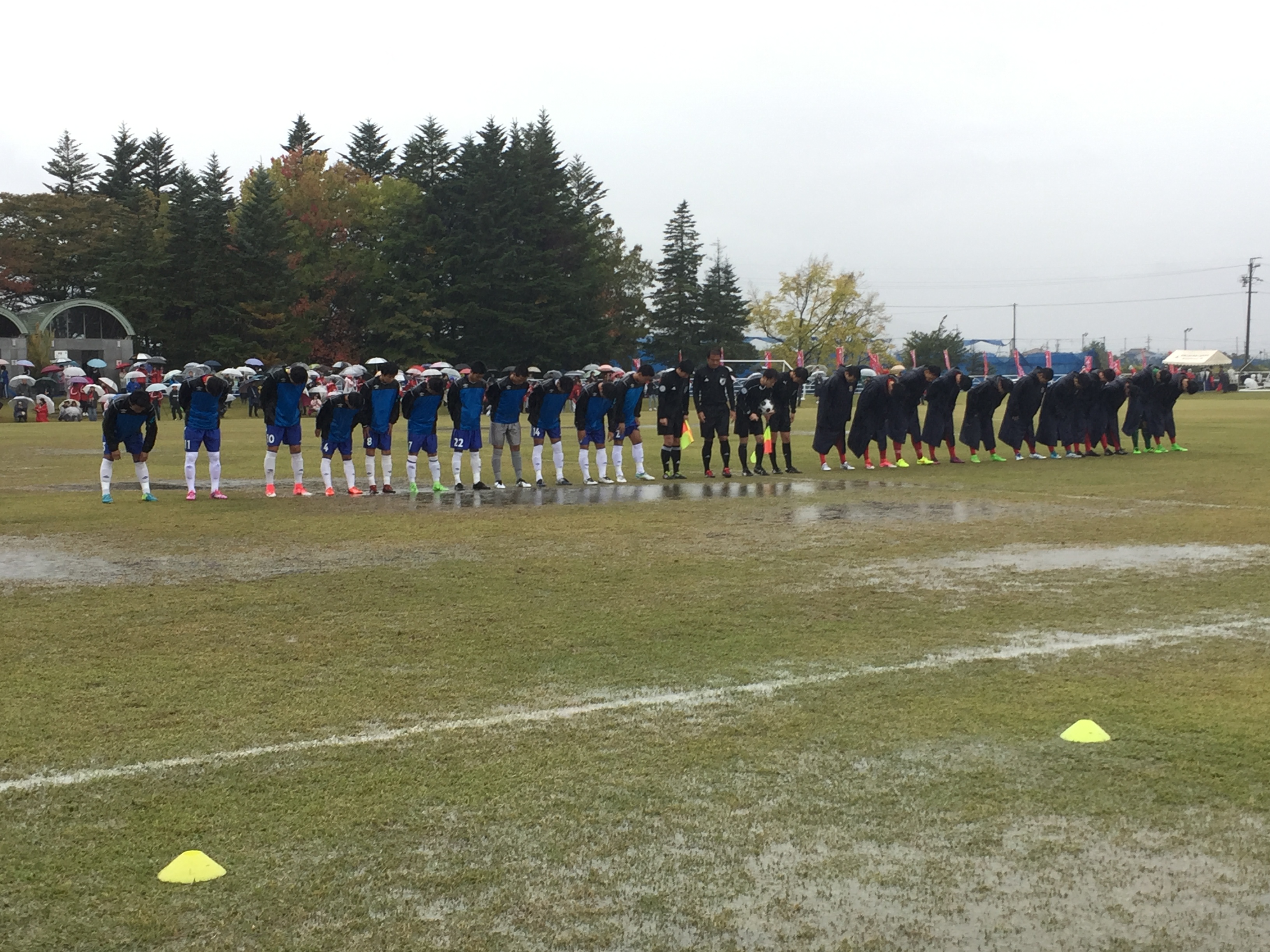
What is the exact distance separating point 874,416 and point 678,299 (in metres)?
65.5

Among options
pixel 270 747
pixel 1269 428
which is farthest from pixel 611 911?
pixel 1269 428

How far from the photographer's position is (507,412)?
19453 millimetres

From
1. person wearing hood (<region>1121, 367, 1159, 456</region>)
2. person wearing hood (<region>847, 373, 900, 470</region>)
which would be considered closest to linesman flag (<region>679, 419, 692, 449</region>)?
person wearing hood (<region>847, 373, 900, 470</region>)

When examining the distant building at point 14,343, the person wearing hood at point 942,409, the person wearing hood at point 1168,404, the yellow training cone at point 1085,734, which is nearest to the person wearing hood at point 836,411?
the person wearing hood at point 942,409

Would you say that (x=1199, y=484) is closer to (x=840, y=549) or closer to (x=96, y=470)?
(x=840, y=549)

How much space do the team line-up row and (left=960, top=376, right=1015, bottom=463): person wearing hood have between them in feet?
0.10

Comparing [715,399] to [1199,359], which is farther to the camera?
[1199,359]

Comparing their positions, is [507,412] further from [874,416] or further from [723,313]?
[723,313]

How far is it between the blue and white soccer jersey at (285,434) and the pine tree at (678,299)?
221ft

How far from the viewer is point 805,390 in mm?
76750

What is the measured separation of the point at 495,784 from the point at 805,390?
7251 cm

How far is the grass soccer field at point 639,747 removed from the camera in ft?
13.6

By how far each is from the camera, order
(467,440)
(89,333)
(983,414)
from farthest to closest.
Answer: (89,333), (983,414), (467,440)

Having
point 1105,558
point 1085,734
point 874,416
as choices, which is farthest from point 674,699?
point 874,416
